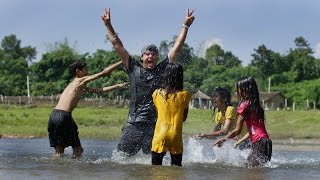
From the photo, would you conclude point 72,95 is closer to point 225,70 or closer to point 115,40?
point 115,40

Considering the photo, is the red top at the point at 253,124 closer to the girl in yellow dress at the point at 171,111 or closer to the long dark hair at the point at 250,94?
the long dark hair at the point at 250,94

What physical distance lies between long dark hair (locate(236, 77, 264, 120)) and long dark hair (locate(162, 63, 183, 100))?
44.8 inches

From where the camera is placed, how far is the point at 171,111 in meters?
6.86

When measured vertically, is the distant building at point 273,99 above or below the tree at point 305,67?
below

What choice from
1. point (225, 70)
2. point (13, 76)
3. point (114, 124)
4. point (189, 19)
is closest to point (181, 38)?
point (189, 19)

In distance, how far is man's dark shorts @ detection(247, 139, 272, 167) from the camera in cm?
771

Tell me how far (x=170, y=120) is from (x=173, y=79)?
0.46 metres

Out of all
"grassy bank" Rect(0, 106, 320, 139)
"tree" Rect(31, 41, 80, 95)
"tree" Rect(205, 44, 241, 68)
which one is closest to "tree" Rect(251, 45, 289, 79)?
"tree" Rect(205, 44, 241, 68)

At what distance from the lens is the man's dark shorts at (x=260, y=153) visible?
771 centimetres

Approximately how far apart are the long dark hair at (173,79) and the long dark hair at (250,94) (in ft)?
3.73

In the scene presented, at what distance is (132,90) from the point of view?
8281 millimetres

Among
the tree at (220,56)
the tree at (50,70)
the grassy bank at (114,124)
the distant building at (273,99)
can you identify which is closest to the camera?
the grassy bank at (114,124)

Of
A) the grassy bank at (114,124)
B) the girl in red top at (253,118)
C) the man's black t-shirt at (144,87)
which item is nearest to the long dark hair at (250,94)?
the girl in red top at (253,118)

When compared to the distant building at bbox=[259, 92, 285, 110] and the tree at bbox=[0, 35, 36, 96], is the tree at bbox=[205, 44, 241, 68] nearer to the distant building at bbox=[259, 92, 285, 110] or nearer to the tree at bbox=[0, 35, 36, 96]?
the distant building at bbox=[259, 92, 285, 110]
